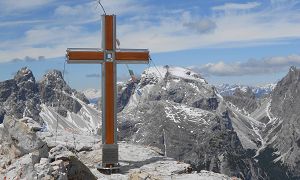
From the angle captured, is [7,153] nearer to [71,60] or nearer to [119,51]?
[71,60]

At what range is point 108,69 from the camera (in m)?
38.4

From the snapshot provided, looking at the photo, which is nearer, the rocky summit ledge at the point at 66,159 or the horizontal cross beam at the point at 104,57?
the rocky summit ledge at the point at 66,159

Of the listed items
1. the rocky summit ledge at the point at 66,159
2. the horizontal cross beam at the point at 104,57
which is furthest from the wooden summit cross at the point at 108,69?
the rocky summit ledge at the point at 66,159

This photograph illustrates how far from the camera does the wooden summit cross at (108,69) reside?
3797cm

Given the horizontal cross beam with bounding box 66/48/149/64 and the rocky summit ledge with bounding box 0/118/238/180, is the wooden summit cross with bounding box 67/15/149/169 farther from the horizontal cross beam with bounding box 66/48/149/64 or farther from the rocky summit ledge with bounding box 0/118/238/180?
the rocky summit ledge with bounding box 0/118/238/180

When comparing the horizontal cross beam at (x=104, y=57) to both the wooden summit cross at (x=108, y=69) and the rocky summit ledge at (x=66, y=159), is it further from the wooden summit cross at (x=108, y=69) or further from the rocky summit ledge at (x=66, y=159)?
the rocky summit ledge at (x=66, y=159)

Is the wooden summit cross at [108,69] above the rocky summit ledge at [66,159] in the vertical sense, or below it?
above

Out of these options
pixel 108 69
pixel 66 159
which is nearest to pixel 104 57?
pixel 108 69

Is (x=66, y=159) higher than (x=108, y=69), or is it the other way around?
(x=108, y=69)

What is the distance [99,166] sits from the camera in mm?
38094

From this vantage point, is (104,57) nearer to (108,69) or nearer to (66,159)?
(108,69)

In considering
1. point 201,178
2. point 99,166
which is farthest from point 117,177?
point 201,178

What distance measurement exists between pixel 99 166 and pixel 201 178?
26.1 feet

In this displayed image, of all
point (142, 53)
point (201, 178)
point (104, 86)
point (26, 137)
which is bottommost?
point (201, 178)
